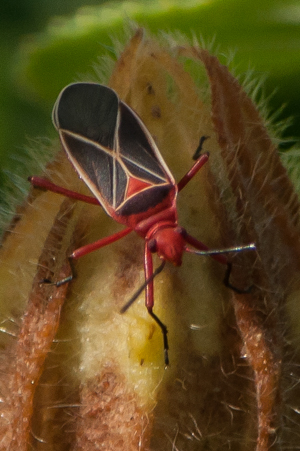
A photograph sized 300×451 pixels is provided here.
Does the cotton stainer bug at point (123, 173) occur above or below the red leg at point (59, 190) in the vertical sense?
below

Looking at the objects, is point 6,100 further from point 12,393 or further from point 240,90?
point 12,393

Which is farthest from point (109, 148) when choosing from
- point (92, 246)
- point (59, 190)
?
point (92, 246)

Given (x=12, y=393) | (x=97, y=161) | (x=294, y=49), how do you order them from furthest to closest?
(x=294, y=49)
(x=97, y=161)
(x=12, y=393)

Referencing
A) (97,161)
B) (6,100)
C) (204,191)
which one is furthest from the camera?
(6,100)

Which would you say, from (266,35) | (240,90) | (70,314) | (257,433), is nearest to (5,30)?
(266,35)

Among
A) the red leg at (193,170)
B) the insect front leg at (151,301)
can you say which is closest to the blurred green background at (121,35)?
the red leg at (193,170)

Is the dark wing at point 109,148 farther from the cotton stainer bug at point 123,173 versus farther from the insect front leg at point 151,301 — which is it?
the insect front leg at point 151,301

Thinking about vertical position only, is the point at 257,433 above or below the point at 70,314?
below

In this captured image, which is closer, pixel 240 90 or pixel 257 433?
pixel 257 433
